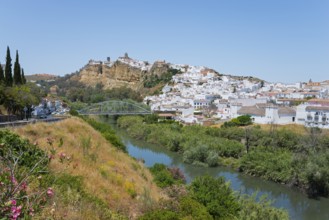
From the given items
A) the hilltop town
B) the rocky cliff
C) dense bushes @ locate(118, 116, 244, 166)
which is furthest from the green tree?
the rocky cliff

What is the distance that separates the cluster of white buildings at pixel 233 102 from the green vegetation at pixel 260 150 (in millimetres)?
5711

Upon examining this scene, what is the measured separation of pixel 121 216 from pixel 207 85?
259 feet

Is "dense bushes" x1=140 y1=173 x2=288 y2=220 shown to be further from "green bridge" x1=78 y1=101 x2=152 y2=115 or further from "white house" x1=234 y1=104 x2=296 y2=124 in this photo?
"green bridge" x1=78 y1=101 x2=152 y2=115

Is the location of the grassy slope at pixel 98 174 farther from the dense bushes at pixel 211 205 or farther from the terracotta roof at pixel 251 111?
the terracotta roof at pixel 251 111

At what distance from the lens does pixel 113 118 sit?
55.0m

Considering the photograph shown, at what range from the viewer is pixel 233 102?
4894cm

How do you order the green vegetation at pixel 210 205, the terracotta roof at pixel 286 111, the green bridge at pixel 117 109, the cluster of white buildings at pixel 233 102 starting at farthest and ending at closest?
the green bridge at pixel 117 109, the terracotta roof at pixel 286 111, the cluster of white buildings at pixel 233 102, the green vegetation at pixel 210 205

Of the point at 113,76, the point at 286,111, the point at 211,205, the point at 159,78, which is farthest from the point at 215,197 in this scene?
the point at 113,76

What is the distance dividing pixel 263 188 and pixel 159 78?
78781mm

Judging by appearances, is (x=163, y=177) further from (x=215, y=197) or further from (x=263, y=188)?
(x=263, y=188)

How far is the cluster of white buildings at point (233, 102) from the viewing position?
38719 mm

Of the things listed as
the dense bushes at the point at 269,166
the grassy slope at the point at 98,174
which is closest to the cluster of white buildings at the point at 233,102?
the dense bushes at the point at 269,166

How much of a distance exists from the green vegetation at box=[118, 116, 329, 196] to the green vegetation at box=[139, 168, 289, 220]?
853 centimetres

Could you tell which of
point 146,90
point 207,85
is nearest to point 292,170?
point 207,85
